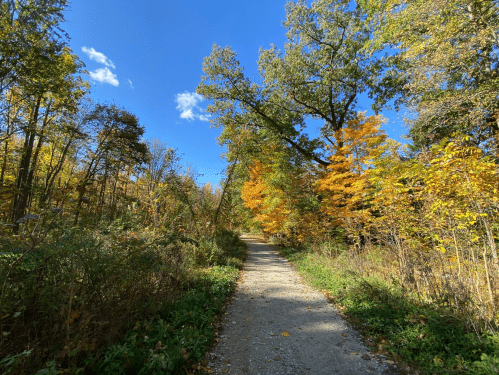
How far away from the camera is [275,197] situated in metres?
12.7

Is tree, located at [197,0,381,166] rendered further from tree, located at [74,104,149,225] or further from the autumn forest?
tree, located at [74,104,149,225]

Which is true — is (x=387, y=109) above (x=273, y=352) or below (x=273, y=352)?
above

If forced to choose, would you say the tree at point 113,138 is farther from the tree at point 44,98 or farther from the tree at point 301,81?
the tree at point 301,81

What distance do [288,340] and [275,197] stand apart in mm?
9416

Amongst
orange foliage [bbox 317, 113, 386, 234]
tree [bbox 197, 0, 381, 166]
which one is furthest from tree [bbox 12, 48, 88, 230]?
orange foliage [bbox 317, 113, 386, 234]

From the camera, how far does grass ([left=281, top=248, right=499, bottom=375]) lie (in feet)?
8.62

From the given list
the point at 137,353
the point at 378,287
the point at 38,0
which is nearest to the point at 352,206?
the point at 378,287

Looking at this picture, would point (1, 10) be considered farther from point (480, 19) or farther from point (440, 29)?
point (480, 19)

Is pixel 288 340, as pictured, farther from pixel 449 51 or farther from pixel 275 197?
pixel 275 197

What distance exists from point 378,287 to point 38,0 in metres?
13.8

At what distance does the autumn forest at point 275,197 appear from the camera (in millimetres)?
2453

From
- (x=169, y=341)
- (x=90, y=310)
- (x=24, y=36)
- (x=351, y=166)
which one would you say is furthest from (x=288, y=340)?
(x=24, y=36)

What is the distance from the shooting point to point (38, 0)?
23.8ft

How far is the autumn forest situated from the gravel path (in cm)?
44
